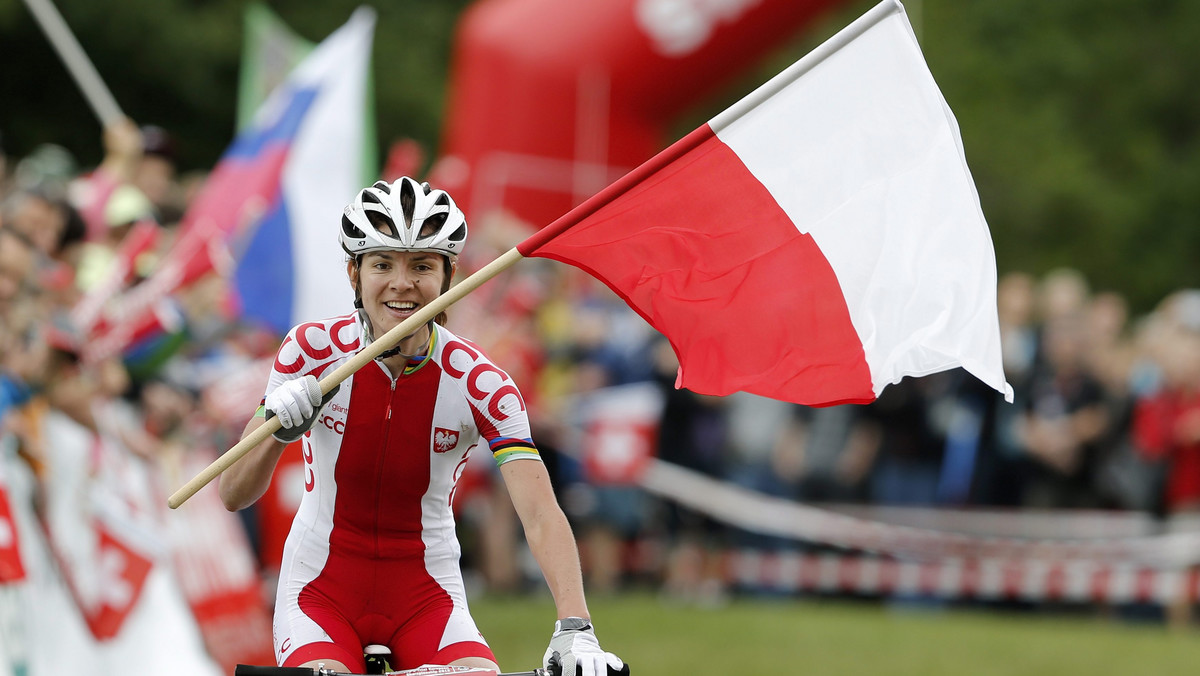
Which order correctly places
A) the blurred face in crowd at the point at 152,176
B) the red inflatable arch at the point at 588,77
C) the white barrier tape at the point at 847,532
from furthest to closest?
1. the red inflatable arch at the point at 588,77
2. the white barrier tape at the point at 847,532
3. the blurred face in crowd at the point at 152,176

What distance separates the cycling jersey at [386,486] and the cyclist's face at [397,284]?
190 millimetres

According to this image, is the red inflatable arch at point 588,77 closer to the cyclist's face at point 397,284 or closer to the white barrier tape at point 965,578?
the white barrier tape at point 965,578

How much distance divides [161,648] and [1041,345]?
30.5ft

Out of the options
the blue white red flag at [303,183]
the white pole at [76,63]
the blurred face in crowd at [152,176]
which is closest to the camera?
the blue white red flag at [303,183]

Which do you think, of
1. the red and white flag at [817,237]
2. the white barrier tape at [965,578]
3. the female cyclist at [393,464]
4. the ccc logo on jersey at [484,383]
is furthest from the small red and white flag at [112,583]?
the white barrier tape at [965,578]

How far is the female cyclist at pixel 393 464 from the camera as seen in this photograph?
624 centimetres

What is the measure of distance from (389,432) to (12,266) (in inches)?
131

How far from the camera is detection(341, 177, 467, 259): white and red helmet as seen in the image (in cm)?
620

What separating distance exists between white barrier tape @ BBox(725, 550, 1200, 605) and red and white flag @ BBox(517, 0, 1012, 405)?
34.9 ft

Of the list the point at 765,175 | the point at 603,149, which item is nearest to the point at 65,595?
the point at 765,175

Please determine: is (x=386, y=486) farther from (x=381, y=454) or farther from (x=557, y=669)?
(x=557, y=669)

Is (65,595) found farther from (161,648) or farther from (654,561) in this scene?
(654,561)

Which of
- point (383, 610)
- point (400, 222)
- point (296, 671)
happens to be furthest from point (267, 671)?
point (400, 222)

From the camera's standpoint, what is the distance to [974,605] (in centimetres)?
1731
